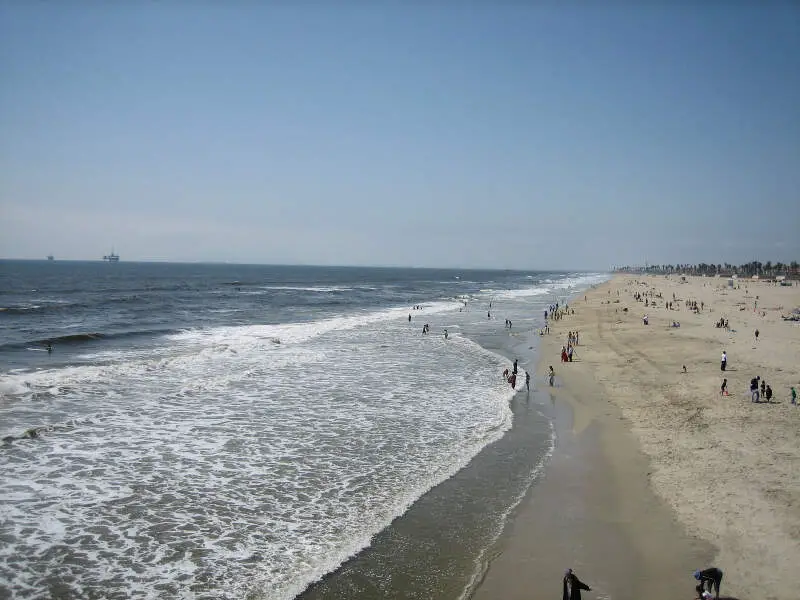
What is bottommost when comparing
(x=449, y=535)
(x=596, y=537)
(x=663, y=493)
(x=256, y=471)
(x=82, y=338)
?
(x=256, y=471)

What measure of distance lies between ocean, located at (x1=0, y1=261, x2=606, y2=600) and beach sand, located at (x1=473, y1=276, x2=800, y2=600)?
105 cm

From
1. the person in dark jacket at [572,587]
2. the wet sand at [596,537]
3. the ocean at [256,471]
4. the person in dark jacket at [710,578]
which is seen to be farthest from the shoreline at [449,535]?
the person in dark jacket at [710,578]

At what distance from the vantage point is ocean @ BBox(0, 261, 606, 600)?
32.3 feet

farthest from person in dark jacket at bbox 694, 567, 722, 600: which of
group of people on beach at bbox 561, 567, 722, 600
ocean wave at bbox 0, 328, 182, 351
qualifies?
ocean wave at bbox 0, 328, 182, 351

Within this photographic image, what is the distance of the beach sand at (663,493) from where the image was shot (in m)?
9.45

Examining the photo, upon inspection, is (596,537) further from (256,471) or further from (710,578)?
(256,471)

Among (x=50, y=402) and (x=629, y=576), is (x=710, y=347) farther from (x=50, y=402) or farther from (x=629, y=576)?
(x=50, y=402)

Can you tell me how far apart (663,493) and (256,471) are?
11.1 m

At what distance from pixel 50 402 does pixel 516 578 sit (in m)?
20.7

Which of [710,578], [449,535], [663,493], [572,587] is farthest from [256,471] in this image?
[710,578]

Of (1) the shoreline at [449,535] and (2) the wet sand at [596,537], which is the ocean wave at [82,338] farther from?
(2) the wet sand at [596,537]

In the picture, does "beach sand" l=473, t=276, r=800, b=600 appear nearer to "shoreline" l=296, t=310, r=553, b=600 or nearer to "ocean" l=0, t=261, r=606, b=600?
Answer: "shoreline" l=296, t=310, r=553, b=600

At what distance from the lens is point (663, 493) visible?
12906 mm

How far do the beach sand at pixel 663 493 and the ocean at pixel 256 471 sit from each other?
1.05 meters
